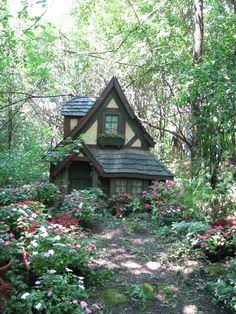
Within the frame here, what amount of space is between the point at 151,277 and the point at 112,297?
1037 mm

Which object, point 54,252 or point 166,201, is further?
point 166,201

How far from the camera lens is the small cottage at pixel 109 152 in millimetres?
11156

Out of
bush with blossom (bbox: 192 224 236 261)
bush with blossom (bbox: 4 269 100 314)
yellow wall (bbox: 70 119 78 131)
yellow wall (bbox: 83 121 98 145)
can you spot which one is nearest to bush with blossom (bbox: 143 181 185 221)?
bush with blossom (bbox: 192 224 236 261)

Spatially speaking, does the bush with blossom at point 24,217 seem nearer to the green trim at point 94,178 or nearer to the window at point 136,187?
the green trim at point 94,178

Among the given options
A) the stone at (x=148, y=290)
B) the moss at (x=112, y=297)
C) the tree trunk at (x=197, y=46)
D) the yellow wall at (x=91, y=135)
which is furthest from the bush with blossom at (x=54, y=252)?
the tree trunk at (x=197, y=46)

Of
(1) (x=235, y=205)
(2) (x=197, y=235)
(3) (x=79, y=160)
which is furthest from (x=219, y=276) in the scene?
(3) (x=79, y=160)

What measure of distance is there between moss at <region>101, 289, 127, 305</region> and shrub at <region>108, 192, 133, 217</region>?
5259mm

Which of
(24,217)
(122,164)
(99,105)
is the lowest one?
(24,217)

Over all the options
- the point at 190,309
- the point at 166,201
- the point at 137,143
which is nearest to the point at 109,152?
the point at 137,143

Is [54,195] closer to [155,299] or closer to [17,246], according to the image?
[17,246]

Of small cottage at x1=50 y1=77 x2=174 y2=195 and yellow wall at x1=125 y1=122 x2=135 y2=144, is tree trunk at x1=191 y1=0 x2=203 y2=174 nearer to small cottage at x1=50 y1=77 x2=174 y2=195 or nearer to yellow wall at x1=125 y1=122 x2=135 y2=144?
small cottage at x1=50 y1=77 x2=174 y2=195

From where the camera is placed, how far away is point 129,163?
1144cm

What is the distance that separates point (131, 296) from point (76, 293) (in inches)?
48.2

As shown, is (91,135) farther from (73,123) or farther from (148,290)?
(148,290)
